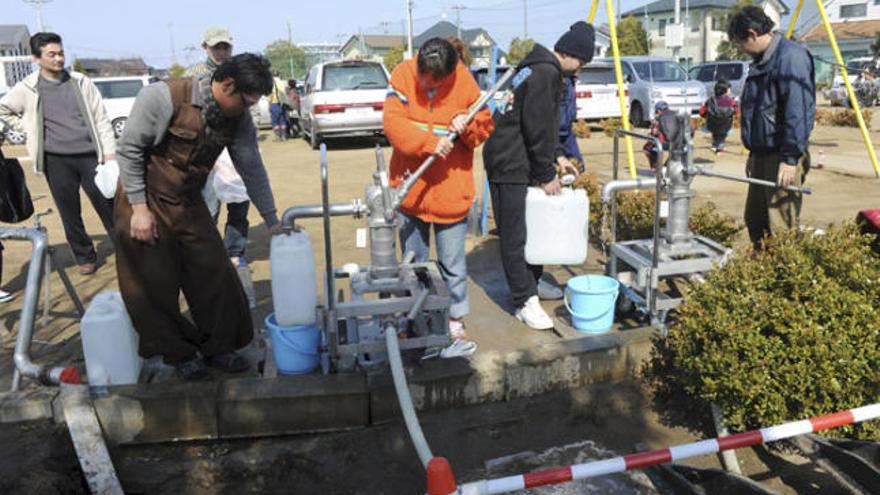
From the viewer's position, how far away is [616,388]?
3594mm

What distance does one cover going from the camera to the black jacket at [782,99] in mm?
3945

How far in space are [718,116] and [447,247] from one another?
9.11m

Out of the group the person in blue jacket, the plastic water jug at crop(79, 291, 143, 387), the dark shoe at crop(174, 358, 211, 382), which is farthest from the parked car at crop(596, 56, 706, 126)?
the plastic water jug at crop(79, 291, 143, 387)

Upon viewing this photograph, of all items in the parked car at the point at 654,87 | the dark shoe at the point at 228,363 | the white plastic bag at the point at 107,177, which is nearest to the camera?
the dark shoe at the point at 228,363

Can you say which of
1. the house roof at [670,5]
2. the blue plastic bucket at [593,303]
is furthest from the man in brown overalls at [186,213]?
the house roof at [670,5]

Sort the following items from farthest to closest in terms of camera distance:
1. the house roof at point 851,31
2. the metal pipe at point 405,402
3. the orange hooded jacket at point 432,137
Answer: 1. the house roof at point 851,31
2. the orange hooded jacket at point 432,137
3. the metal pipe at point 405,402

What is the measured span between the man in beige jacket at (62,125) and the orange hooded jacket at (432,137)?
284cm

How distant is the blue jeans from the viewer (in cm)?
384

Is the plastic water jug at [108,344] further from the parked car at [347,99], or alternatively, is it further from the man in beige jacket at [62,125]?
the parked car at [347,99]

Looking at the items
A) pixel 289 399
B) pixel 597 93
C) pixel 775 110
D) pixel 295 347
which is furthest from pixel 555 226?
pixel 597 93

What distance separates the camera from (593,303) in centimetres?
402

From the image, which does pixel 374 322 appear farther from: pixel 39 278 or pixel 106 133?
pixel 106 133

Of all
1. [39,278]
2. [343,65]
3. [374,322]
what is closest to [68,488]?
[39,278]

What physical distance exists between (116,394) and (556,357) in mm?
2194
